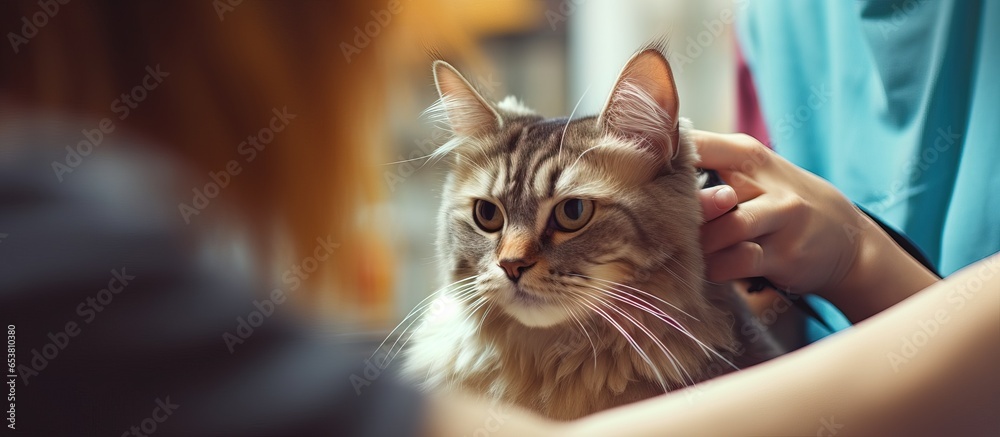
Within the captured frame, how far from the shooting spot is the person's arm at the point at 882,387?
0.40 m

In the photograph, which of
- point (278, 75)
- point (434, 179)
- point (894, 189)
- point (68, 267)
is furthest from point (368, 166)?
point (894, 189)

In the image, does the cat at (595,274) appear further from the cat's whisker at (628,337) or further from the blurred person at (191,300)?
the blurred person at (191,300)

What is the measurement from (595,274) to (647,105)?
203 mm

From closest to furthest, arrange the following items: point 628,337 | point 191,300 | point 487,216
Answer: point 191,300 → point 628,337 → point 487,216

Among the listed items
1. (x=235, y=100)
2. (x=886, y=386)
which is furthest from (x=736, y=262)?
(x=235, y=100)

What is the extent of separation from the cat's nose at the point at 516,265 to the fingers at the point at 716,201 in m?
0.21

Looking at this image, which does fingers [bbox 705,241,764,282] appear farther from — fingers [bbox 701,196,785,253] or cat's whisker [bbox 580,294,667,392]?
cat's whisker [bbox 580,294,667,392]

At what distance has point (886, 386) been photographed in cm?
41

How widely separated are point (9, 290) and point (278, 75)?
0.21 metres

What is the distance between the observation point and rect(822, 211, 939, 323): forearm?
71cm

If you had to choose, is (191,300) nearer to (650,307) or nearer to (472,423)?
(472,423)

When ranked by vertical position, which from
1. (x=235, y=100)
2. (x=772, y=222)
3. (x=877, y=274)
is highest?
(x=235, y=100)

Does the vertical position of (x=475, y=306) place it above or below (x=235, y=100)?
below

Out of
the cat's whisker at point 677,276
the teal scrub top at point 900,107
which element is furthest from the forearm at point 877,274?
the cat's whisker at point 677,276
